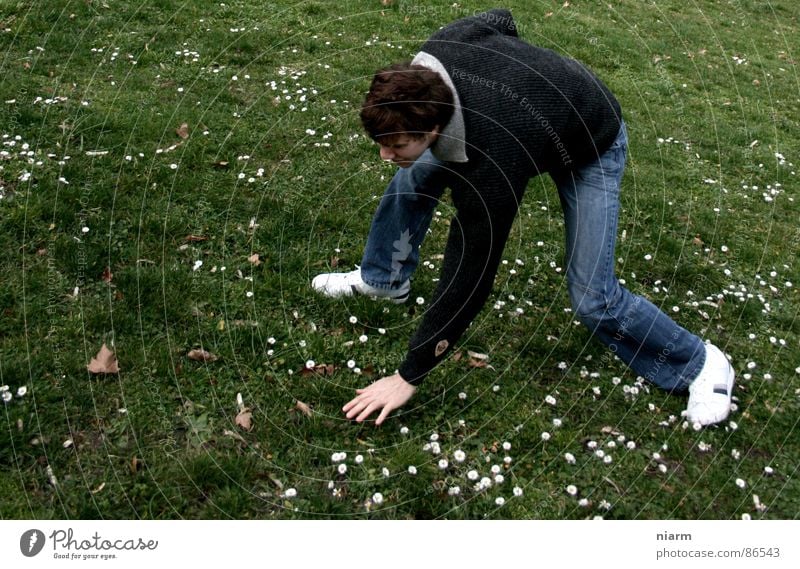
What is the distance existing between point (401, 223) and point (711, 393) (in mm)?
2379

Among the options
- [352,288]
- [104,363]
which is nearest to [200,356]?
[104,363]

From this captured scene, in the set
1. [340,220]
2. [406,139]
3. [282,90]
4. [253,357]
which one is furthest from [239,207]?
[406,139]

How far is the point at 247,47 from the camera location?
8320 mm

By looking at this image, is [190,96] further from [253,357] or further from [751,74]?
[751,74]

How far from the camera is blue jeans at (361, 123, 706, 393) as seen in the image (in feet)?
13.0

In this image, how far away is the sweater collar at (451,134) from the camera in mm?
3193

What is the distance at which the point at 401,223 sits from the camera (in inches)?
181

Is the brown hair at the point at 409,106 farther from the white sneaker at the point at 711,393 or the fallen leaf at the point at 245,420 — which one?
the white sneaker at the point at 711,393

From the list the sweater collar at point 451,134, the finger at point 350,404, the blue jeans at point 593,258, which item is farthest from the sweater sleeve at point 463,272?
the blue jeans at point 593,258

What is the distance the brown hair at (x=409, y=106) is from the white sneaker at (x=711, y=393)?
2.63 metres

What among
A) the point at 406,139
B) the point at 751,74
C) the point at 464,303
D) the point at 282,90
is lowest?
the point at 751,74

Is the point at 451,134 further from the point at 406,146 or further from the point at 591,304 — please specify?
the point at 591,304

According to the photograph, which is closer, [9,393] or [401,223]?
[9,393]
